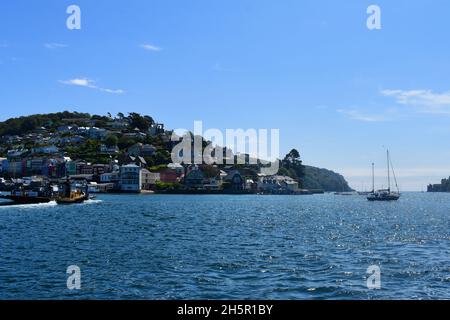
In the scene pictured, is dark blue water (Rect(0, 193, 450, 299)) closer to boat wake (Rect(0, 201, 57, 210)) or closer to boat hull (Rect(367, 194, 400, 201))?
boat wake (Rect(0, 201, 57, 210))

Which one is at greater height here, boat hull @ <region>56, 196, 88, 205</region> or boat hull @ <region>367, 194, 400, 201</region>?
boat hull @ <region>56, 196, 88, 205</region>

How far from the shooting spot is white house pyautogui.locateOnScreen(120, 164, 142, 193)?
7229 inches

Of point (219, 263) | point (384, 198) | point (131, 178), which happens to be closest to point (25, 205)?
point (219, 263)

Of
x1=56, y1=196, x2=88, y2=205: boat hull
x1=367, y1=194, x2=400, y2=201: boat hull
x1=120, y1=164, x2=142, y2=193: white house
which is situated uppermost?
x1=120, y1=164, x2=142, y2=193: white house

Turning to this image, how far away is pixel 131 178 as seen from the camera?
185125 mm

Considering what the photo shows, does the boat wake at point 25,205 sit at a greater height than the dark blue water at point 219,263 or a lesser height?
greater

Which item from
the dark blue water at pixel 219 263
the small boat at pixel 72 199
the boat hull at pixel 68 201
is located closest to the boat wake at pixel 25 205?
the boat hull at pixel 68 201

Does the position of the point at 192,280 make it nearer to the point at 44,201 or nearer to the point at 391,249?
the point at 391,249

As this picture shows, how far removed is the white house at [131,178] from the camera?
183625 millimetres

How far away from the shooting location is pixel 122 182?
186 meters

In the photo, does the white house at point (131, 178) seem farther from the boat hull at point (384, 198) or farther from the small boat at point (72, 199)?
the boat hull at point (384, 198)

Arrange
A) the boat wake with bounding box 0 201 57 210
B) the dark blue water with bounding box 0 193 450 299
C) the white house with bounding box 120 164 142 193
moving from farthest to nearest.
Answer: the white house with bounding box 120 164 142 193
the boat wake with bounding box 0 201 57 210
the dark blue water with bounding box 0 193 450 299

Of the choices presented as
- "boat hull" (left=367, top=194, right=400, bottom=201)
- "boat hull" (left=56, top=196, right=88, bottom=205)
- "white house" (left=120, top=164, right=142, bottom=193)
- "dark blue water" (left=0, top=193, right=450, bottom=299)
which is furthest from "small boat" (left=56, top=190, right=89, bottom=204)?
"boat hull" (left=367, top=194, right=400, bottom=201)
